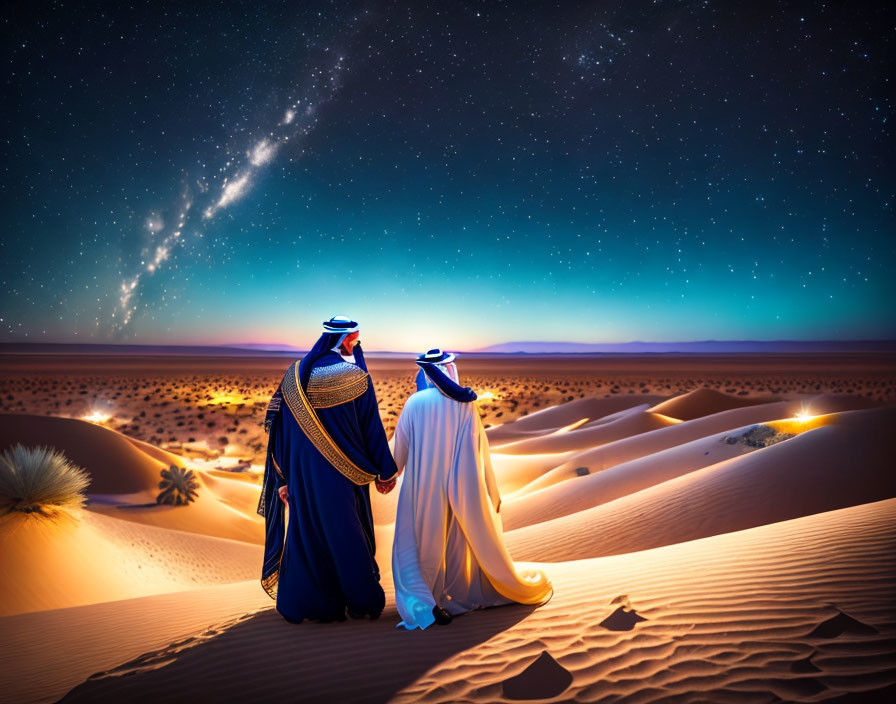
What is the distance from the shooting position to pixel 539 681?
3162 mm

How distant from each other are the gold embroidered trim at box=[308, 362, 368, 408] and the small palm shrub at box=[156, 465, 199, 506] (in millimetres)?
8541

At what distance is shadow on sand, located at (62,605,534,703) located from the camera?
3.28 meters

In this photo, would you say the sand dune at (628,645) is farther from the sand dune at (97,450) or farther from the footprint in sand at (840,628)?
the sand dune at (97,450)

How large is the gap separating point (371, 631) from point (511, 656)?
3.52ft

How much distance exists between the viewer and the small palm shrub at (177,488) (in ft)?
35.9

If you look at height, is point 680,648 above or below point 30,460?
below

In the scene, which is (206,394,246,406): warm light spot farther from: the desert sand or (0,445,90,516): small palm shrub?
(0,445,90,516): small palm shrub

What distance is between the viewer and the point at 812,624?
133 inches

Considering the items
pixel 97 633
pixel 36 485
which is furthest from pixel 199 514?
pixel 97 633

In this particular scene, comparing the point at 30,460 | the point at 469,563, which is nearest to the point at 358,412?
the point at 469,563

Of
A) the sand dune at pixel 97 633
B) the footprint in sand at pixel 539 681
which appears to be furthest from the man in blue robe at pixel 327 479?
the footprint in sand at pixel 539 681

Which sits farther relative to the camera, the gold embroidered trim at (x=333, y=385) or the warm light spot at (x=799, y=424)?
the warm light spot at (x=799, y=424)

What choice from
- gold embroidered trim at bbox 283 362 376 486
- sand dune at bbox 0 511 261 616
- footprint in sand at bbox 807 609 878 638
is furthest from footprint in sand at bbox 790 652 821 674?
sand dune at bbox 0 511 261 616

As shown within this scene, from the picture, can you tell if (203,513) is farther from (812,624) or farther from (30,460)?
(812,624)
